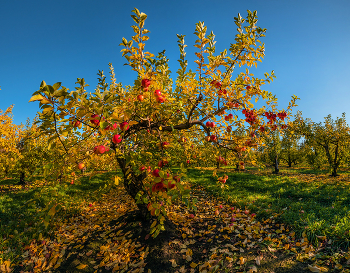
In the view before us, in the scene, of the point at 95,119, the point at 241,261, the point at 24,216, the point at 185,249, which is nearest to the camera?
the point at 95,119

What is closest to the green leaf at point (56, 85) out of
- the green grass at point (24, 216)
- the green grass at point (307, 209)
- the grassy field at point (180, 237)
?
the grassy field at point (180, 237)

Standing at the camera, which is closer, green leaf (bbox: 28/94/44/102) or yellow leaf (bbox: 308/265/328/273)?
green leaf (bbox: 28/94/44/102)

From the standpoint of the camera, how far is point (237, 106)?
11.6ft

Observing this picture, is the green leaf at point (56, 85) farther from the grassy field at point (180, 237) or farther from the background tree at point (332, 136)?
the background tree at point (332, 136)

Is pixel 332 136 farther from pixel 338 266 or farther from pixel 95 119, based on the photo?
pixel 95 119

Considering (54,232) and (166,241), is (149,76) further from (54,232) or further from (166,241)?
(54,232)

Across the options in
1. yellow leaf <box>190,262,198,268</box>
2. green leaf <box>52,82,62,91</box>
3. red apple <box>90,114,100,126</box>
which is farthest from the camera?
yellow leaf <box>190,262,198,268</box>

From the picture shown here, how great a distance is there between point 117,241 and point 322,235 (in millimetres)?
4606

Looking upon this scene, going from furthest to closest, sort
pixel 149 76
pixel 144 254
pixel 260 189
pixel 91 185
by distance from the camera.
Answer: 1. pixel 91 185
2. pixel 260 189
3. pixel 144 254
4. pixel 149 76

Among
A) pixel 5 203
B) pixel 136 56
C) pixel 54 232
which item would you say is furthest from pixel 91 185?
pixel 136 56

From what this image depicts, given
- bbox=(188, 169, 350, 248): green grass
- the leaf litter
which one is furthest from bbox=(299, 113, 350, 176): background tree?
the leaf litter

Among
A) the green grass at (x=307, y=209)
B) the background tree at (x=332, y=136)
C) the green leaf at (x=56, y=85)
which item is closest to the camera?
the green leaf at (x=56, y=85)

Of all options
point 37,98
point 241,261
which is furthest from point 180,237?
point 37,98

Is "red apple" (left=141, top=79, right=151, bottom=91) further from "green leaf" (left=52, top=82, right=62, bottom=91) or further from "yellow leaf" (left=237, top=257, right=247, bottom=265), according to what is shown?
"yellow leaf" (left=237, top=257, right=247, bottom=265)
